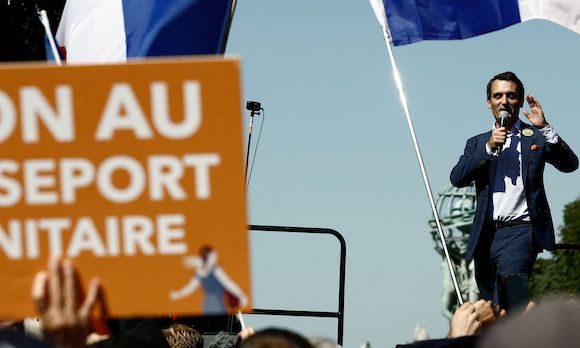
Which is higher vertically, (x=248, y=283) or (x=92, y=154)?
(x=92, y=154)

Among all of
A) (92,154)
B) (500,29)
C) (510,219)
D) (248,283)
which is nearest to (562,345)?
(248,283)

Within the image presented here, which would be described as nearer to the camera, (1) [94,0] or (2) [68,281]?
(2) [68,281]

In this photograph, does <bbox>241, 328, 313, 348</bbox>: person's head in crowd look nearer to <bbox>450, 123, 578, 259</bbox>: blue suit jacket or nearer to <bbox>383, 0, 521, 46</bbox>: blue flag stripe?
Result: <bbox>450, 123, 578, 259</bbox>: blue suit jacket

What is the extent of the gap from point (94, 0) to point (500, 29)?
2.45 m

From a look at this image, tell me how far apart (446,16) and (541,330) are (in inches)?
232

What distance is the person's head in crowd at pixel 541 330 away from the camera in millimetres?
2742

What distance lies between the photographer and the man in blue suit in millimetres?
8023

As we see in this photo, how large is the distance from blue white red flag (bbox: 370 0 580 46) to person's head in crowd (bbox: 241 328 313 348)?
4.79m

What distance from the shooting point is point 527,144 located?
812cm

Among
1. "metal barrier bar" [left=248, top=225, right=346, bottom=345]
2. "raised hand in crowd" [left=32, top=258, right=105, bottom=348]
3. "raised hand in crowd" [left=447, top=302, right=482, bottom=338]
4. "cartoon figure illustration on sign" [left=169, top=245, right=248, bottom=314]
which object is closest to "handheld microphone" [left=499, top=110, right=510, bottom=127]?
"metal barrier bar" [left=248, top=225, right=346, bottom=345]

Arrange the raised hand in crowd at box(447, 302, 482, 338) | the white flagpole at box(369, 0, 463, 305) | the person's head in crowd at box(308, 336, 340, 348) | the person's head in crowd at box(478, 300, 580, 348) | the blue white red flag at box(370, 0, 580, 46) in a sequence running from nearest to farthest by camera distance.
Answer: the person's head in crowd at box(478, 300, 580, 348) → the person's head in crowd at box(308, 336, 340, 348) → the raised hand in crowd at box(447, 302, 482, 338) → the white flagpole at box(369, 0, 463, 305) → the blue white red flag at box(370, 0, 580, 46)

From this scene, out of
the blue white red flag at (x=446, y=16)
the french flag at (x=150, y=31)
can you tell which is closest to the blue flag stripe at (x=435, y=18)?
the blue white red flag at (x=446, y=16)

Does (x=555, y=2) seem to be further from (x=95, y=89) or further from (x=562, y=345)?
(x=562, y=345)

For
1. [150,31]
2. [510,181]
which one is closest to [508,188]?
[510,181]
